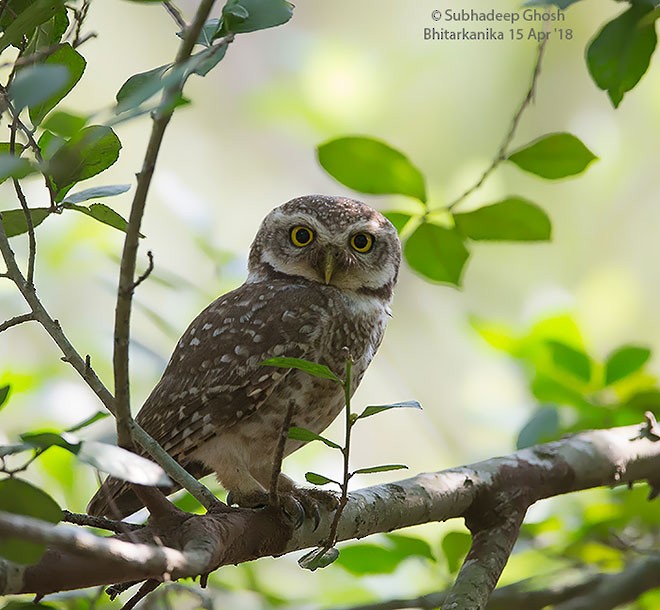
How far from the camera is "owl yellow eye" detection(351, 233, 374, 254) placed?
2.64m

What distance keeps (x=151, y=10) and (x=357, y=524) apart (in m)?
5.34

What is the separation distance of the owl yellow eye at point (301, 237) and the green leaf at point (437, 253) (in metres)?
0.61

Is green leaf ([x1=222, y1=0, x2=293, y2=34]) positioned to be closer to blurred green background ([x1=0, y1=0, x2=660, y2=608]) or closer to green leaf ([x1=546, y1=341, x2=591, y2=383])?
green leaf ([x1=546, y1=341, x2=591, y2=383])

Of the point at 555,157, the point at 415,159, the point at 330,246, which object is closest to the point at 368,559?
the point at 330,246

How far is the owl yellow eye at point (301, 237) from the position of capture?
2.62m

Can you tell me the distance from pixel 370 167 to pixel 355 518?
735mm

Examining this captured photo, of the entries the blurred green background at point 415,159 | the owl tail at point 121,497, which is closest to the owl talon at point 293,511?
the owl tail at point 121,497

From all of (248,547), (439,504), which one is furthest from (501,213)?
(248,547)

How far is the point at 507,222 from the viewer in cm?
198

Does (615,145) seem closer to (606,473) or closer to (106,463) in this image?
(606,473)

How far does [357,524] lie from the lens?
1.85 m

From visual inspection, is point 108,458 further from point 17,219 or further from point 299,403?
point 299,403

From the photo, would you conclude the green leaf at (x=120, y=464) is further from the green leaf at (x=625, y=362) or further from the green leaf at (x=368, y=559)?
the green leaf at (x=625, y=362)

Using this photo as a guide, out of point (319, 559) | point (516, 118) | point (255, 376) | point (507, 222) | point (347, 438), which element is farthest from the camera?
point (255, 376)
